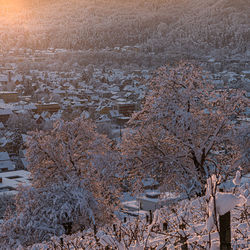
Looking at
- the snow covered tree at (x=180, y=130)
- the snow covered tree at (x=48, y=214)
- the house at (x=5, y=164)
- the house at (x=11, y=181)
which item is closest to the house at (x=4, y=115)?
the house at (x=5, y=164)

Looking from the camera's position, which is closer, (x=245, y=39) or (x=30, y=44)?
(x=245, y=39)

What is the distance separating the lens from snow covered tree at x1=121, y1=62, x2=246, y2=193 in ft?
27.1

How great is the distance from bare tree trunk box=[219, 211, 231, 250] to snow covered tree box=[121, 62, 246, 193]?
568cm

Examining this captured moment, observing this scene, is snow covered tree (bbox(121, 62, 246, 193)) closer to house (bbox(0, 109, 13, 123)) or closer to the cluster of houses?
the cluster of houses

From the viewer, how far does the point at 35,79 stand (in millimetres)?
80750

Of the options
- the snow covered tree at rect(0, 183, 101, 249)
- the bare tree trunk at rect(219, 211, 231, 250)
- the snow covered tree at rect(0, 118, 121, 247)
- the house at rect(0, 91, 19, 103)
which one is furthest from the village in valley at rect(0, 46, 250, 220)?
the bare tree trunk at rect(219, 211, 231, 250)

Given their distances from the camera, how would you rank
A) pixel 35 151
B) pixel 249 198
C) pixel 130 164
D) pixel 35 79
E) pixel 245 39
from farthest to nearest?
pixel 245 39 < pixel 35 79 < pixel 35 151 < pixel 130 164 < pixel 249 198

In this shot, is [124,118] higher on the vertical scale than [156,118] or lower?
lower

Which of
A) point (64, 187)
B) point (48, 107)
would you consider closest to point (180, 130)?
point (64, 187)

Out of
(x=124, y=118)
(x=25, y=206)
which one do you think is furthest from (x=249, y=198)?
(x=124, y=118)

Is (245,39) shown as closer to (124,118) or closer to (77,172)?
(124,118)

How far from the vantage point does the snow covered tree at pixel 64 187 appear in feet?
27.2

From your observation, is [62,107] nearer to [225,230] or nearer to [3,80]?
[3,80]

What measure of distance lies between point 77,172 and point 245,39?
13503 centimetres
